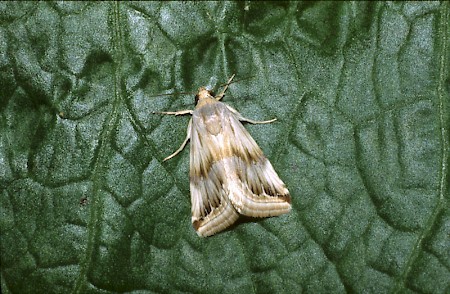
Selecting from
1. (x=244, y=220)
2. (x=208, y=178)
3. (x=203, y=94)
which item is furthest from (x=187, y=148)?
(x=244, y=220)

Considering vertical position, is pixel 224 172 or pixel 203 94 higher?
pixel 203 94

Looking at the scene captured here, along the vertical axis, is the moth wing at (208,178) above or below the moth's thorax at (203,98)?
below

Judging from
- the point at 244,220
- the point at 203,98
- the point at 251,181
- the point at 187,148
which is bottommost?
the point at 244,220

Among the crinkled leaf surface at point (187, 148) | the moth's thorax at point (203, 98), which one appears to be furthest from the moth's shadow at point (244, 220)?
the moth's thorax at point (203, 98)

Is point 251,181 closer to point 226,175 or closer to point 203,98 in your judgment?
point 226,175

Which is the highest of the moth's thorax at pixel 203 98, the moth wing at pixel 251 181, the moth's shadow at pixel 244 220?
the moth's thorax at pixel 203 98

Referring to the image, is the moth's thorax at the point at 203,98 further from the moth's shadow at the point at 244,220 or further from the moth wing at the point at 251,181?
the moth's shadow at the point at 244,220

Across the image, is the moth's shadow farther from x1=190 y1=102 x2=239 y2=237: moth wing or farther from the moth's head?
the moth's head
